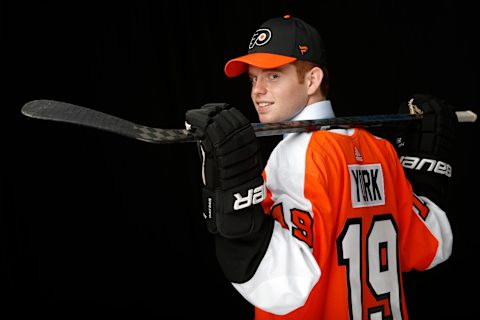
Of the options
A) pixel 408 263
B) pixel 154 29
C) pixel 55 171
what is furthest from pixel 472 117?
pixel 55 171

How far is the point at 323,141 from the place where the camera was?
5.02 feet

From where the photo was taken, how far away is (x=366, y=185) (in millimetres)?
1583

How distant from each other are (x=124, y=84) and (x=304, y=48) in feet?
3.60

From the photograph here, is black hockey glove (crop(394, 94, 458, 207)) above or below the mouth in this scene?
below

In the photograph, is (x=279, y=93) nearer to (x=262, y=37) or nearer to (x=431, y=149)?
(x=262, y=37)

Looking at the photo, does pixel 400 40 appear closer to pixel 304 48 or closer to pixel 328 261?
pixel 304 48

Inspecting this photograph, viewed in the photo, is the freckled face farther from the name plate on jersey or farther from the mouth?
the name plate on jersey

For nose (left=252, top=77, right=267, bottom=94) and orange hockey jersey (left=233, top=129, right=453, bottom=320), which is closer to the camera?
orange hockey jersey (left=233, top=129, right=453, bottom=320)

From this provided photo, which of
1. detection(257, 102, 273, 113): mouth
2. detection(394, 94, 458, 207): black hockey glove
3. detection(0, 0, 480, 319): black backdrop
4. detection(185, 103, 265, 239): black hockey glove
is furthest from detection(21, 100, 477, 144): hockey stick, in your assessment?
detection(0, 0, 480, 319): black backdrop

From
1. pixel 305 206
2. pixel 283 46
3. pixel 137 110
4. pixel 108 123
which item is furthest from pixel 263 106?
pixel 137 110

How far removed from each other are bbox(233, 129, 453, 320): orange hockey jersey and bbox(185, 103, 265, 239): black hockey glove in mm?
112

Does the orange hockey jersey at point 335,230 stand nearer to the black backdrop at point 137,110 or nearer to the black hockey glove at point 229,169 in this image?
the black hockey glove at point 229,169

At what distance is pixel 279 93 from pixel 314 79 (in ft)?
0.34

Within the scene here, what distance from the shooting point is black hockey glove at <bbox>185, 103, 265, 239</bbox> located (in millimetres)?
1320
